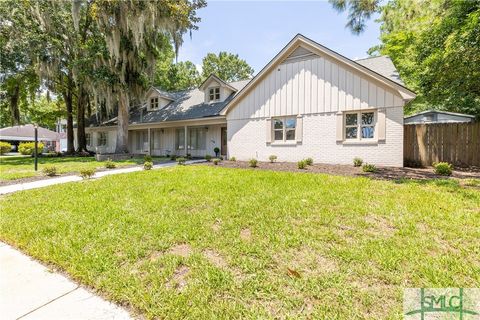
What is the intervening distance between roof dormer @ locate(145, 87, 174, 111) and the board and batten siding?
30.5 feet

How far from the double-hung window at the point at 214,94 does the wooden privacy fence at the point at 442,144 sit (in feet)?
37.3

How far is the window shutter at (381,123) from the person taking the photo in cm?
967

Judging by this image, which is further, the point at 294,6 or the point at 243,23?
the point at 243,23

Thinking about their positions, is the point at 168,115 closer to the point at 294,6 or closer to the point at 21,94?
the point at 294,6

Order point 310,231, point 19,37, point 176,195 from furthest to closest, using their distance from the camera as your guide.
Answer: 1. point 19,37
2. point 176,195
3. point 310,231

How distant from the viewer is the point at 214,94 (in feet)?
56.2

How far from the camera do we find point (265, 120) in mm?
12484

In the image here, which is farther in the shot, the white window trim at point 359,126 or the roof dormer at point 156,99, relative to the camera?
the roof dormer at point 156,99

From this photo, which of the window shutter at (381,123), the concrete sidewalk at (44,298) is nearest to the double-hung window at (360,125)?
the window shutter at (381,123)

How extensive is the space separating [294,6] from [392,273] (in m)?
11.2

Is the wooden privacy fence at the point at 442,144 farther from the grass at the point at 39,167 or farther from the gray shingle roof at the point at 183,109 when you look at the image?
the grass at the point at 39,167

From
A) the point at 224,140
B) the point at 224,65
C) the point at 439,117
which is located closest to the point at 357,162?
the point at 224,140

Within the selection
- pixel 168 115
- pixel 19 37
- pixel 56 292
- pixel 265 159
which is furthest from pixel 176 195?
pixel 19 37

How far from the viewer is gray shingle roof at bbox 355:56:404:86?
10383mm
